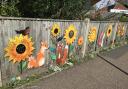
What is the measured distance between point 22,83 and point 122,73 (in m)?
3.68

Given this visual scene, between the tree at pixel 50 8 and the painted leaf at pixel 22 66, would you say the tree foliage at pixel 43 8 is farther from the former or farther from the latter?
the painted leaf at pixel 22 66

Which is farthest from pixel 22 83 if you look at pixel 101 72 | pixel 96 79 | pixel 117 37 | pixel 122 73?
pixel 117 37

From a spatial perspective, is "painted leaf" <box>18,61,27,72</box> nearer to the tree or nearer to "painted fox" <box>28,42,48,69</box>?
"painted fox" <box>28,42,48,69</box>

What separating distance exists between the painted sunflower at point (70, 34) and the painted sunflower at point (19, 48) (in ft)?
6.15

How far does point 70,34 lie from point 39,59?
180 centimetres

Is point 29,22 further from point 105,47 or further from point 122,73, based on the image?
point 105,47

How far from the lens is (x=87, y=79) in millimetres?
6805

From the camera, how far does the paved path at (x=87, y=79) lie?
612 cm

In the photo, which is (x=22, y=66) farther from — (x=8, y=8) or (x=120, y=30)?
(x=120, y=30)

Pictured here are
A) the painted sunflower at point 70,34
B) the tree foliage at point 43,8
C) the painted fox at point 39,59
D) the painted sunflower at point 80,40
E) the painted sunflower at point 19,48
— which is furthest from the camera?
the painted sunflower at point 80,40

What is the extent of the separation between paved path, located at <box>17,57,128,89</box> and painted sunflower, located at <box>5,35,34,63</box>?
31.8 inches

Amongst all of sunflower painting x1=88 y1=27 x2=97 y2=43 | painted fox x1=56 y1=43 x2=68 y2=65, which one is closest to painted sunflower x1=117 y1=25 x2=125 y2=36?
sunflower painting x1=88 y1=27 x2=97 y2=43

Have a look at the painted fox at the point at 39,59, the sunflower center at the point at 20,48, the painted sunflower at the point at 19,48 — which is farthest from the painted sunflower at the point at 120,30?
the sunflower center at the point at 20,48

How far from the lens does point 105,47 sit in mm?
11836
